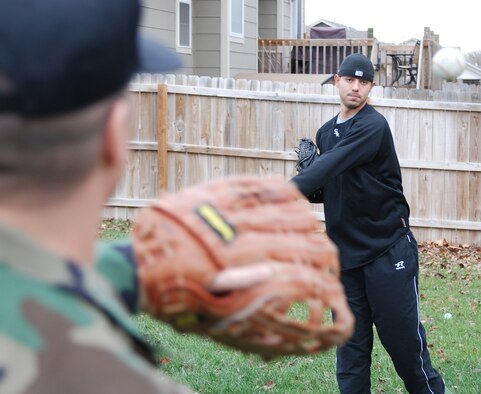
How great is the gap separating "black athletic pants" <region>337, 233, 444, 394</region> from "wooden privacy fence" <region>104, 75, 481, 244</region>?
23.2 ft

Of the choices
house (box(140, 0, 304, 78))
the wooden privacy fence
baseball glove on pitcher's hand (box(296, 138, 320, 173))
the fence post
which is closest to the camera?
baseball glove on pitcher's hand (box(296, 138, 320, 173))

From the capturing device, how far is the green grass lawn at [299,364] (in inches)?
265

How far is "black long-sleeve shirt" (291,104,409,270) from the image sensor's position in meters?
6.17

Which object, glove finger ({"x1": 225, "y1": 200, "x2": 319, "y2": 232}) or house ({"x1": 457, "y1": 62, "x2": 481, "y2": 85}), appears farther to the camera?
house ({"x1": 457, "y1": 62, "x2": 481, "y2": 85})

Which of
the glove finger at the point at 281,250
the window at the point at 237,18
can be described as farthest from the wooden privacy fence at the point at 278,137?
the glove finger at the point at 281,250

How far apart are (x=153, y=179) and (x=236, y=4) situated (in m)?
6.10

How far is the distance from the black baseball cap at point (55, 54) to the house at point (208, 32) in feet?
44.9

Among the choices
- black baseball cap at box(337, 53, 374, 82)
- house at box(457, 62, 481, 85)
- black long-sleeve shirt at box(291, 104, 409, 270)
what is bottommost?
black long-sleeve shirt at box(291, 104, 409, 270)

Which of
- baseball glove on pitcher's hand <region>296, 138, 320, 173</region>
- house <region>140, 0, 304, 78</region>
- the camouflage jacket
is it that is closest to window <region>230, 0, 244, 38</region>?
house <region>140, 0, 304, 78</region>

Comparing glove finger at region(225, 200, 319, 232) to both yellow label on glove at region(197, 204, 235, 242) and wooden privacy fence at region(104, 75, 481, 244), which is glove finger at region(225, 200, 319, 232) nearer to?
yellow label on glove at region(197, 204, 235, 242)

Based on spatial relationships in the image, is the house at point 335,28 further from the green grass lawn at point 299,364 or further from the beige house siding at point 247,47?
the green grass lawn at point 299,364

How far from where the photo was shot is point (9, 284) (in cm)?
130

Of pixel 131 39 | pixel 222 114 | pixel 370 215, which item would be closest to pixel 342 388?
pixel 370 215

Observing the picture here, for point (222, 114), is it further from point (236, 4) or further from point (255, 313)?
point (255, 313)
